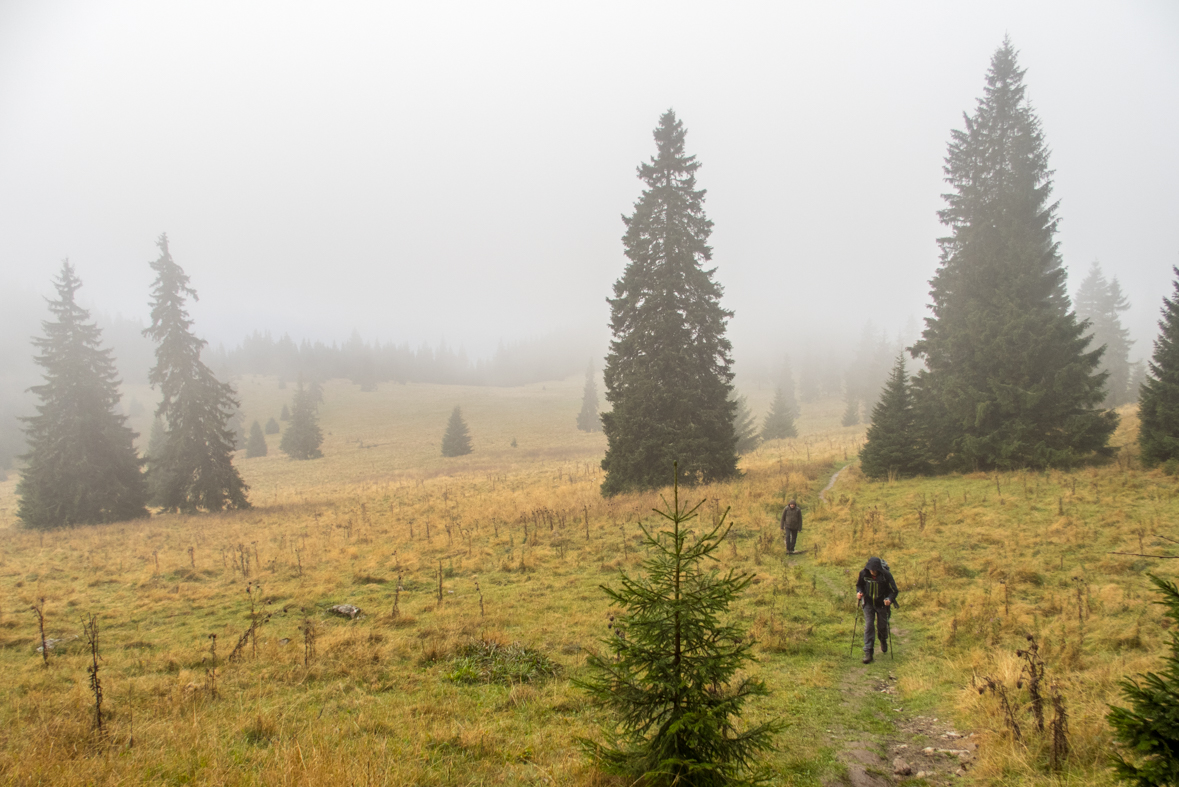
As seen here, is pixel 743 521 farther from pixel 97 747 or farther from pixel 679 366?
pixel 97 747

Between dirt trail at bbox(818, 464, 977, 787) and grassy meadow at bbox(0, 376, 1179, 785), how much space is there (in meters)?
0.05

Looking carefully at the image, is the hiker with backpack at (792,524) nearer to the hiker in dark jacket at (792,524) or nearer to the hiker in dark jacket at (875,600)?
the hiker in dark jacket at (792,524)

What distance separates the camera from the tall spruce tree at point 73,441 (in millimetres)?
26031

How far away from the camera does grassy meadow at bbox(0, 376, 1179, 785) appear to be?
212 inches

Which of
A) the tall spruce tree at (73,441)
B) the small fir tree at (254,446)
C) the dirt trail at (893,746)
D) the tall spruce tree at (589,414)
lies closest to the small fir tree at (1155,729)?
the dirt trail at (893,746)

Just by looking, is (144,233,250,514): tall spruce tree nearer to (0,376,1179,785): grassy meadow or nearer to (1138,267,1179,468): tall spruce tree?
(0,376,1179,785): grassy meadow

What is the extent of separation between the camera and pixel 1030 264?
2033 centimetres

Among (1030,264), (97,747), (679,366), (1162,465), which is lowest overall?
(97,747)

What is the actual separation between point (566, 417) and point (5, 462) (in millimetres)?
74132

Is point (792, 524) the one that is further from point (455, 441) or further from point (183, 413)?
point (455, 441)

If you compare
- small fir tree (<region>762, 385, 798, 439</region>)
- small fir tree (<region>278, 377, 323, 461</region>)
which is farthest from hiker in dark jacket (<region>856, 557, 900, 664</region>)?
small fir tree (<region>278, 377, 323, 461</region>)

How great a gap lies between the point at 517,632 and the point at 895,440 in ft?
62.3

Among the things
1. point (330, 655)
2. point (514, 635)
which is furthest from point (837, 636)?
point (330, 655)

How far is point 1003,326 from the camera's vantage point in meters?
19.9
